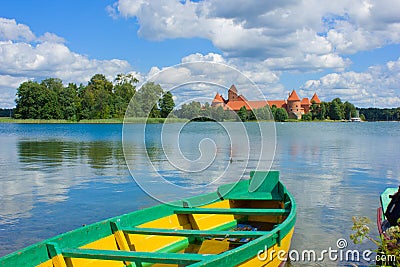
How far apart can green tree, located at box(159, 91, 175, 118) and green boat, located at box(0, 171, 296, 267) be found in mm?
2141

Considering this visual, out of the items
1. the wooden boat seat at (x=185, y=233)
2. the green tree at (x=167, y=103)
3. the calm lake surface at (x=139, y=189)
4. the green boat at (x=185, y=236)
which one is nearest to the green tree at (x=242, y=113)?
the calm lake surface at (x=139, y=189)

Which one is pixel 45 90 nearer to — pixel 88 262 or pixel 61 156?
pixel 61 156

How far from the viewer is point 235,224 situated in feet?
32.1

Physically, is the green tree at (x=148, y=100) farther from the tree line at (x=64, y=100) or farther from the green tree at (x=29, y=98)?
the green tree at (x=29, y=98)

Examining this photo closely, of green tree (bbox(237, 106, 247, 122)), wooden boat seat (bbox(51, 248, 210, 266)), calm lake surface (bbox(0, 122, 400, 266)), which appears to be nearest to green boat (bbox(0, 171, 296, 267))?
wooden boat seat (bbox(51, 248, 210, 266))

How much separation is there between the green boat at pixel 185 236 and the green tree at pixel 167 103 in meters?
2.14

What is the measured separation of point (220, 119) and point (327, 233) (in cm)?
399

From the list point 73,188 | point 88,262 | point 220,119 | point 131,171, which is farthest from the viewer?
point 131,171

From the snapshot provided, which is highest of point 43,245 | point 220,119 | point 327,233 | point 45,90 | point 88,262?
point 45,90

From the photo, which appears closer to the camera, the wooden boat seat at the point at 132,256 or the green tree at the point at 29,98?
the wooden boat seat at the point at 132,256

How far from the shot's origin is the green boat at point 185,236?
18.6 feet

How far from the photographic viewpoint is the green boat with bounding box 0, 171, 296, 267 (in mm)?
5656

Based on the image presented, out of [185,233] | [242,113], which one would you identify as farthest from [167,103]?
[185,233]

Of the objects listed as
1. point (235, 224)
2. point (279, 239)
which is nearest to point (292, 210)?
point (279, 239)
